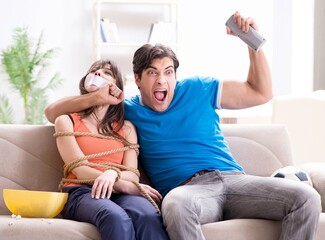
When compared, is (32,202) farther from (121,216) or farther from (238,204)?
(238,204)

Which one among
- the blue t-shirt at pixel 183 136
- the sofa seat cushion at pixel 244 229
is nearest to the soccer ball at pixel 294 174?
the blue t-shirt at pixel 183 136

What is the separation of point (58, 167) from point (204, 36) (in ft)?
15.4

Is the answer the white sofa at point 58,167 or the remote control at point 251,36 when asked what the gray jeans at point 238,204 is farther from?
the remote control at point 251,36

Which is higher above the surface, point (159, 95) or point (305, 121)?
point (159, 95)

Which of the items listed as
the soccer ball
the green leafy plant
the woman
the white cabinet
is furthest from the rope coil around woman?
the white cabinet

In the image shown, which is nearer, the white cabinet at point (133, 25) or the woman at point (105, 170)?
the woman at point (105, 170)

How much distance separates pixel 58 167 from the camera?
3051 millimetres

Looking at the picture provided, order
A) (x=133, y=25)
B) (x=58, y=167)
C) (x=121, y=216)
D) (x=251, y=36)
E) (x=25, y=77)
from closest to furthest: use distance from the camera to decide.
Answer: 1. (x=121, y=216)
2. (x=251, y=36)
3. (x=58, y=167)
4. (x=25, y=77)
5. (x=133, y=25)

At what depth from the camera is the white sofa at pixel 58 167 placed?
2559 millimetres

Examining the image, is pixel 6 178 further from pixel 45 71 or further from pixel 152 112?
pixel 45 71

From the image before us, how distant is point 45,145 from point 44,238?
61cm

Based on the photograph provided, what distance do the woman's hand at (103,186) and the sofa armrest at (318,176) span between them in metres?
0.85

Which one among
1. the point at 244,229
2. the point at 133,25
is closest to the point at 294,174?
the point at 244,229

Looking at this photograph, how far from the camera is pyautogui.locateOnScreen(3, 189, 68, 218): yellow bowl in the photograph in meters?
2.68
